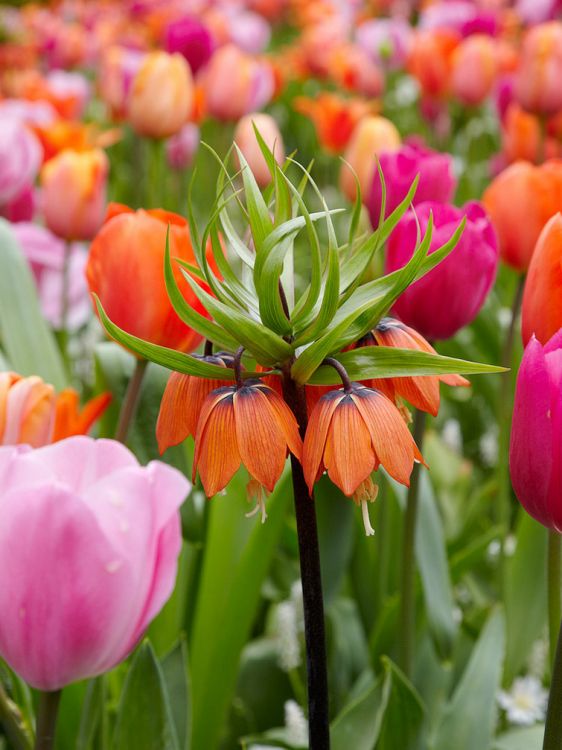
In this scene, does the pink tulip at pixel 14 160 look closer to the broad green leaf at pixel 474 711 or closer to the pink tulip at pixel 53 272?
the pink tulip at pixel 53 272

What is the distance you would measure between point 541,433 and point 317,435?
121 mm

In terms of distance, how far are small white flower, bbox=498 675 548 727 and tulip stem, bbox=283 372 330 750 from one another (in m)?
0.60

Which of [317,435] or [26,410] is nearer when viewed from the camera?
[317,435]

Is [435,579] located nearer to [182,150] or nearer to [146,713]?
[146,713]

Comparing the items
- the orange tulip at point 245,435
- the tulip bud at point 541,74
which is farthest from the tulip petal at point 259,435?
the tulip bud at point 541,74

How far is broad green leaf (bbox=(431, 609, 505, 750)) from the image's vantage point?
3.08 feet

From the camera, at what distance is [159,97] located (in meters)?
1.68

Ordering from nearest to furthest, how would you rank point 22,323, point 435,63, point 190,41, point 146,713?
point 146,713 → point 22,323 → point 190,41 → point 435,63

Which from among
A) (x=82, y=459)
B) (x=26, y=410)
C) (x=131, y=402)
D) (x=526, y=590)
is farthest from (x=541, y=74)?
(x=82, y=459)

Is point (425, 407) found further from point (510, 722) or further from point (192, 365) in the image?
point (510, 722)

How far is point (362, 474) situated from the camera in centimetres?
56

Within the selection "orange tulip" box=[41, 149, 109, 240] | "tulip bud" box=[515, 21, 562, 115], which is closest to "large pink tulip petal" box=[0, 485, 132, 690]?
"orange tulip" box=[41, 149, 109, 240]

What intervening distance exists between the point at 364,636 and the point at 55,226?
0.66 metres

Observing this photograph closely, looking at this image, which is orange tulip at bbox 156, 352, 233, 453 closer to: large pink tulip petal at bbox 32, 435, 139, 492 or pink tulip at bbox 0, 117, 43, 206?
large pink tulip petal at bbox 32, 435, 139, 492
